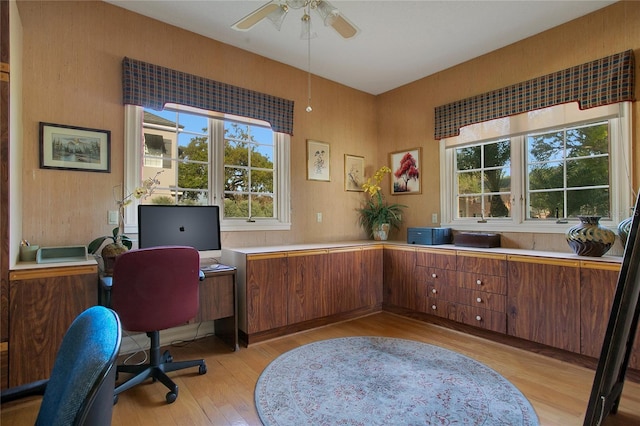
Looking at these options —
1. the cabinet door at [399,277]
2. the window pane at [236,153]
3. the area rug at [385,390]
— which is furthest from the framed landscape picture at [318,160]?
the area rug at [385,390]

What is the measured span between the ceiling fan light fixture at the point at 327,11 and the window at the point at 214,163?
5.22 feet

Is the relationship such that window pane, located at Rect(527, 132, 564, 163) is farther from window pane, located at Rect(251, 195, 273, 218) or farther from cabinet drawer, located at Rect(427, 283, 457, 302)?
window pane, located at Rect(251, 195, 273, 218)

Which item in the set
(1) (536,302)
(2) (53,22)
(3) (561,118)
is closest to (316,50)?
(2) (53,22)

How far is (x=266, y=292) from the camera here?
9.71ft

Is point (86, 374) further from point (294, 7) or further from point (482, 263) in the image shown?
point (482, 263)

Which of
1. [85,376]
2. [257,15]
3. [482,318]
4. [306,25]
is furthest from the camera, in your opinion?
[482,318]

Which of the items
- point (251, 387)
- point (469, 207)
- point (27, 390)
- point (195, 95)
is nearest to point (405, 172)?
point (469, 207)

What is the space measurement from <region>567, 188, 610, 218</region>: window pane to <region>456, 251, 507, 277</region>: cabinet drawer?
2.60 ft

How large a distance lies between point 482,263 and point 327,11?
2.47 metres

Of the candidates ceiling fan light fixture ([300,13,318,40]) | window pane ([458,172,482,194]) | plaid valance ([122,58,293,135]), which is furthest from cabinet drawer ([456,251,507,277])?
ceiling fan light fixture ([300,13,318,40])

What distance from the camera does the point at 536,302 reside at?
2678 mm

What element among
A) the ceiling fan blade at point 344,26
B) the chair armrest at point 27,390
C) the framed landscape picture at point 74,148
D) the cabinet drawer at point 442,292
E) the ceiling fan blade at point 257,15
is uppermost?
the ceiling fan blade at point 257,15

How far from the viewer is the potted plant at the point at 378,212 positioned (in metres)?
4.20

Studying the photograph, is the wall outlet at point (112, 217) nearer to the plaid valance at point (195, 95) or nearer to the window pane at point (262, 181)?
the plaid valance at point (195, 95)
